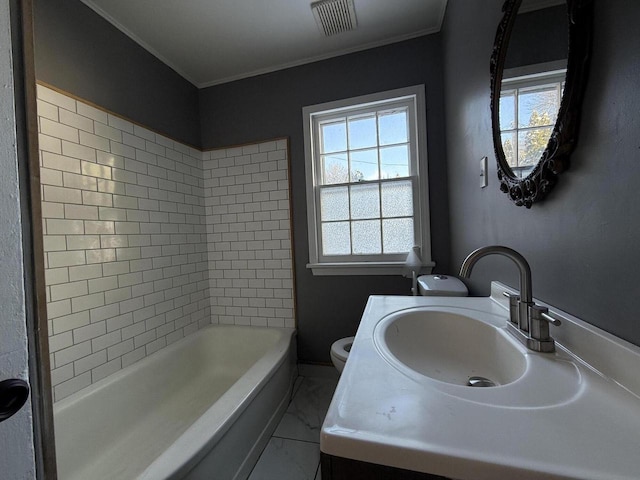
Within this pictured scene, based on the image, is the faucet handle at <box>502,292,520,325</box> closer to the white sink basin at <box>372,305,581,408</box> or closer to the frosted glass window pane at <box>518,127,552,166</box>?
the white sink basin at <box>372,305,581,408</box>

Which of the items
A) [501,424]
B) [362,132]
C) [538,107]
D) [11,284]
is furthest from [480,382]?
[362,132]

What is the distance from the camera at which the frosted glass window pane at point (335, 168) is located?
217 centimetres

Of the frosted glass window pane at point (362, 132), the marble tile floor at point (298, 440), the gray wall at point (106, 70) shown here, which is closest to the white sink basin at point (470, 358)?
the marble tile floor at point (298, 440)

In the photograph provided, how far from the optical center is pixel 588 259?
1.92 ft

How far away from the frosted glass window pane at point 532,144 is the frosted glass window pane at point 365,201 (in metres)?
1.28

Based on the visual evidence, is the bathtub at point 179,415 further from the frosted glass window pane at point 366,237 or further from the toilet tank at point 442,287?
the toilet tank at point 442,287

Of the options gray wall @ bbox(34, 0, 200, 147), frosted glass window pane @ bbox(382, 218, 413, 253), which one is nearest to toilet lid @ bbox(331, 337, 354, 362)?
frosted glass window pane @ bbox(382, 218, 413, 253)

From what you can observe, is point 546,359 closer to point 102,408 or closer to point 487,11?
point 487,11

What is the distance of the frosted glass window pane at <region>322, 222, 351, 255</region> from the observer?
7.09ft

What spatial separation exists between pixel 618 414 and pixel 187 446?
4.17ft

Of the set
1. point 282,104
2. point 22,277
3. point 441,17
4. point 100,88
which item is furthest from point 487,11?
point 100,88

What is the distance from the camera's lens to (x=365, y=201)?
213 cm

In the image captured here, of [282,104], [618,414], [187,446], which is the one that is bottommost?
[187,446]

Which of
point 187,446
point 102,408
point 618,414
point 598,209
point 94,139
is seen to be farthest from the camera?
point 94,139
